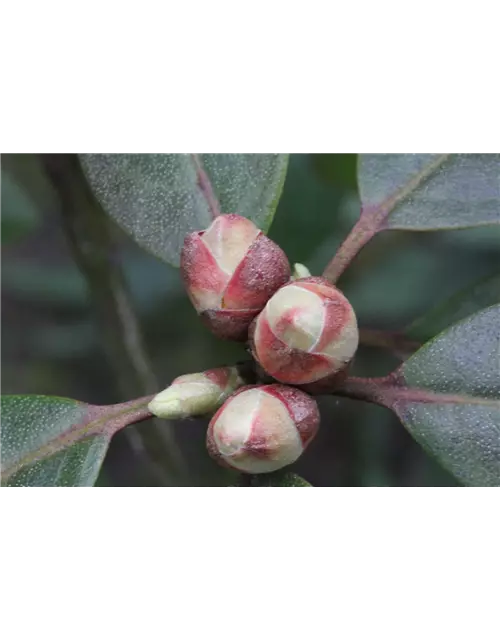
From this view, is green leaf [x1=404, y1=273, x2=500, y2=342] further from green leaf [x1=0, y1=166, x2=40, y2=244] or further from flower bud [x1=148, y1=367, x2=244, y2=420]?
green leaf [x1=0, y1=166, x2=40, y2=244]

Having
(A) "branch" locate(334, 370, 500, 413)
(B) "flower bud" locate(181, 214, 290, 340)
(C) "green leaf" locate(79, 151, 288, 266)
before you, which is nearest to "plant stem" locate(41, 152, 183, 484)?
(C) "green leaf" locate(79, 151, 288, 266)

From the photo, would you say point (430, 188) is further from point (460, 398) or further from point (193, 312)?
point (193, 312)

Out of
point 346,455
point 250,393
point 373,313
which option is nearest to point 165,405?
point 250,393

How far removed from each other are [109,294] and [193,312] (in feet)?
1.13

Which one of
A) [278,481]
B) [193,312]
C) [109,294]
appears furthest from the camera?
[193,312]

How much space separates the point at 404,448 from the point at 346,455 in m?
0.12

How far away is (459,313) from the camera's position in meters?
1.15

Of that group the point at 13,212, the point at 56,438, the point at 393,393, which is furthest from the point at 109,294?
the point at 393,393

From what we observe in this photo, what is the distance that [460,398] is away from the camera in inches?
32.4

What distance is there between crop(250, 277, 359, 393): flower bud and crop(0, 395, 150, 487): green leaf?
158mm

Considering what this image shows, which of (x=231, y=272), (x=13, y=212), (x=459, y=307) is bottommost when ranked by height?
(x=459, y=307)

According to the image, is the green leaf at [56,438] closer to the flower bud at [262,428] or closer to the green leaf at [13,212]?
the flower bud at [262,428]

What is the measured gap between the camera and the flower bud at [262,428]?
71 centimetres
